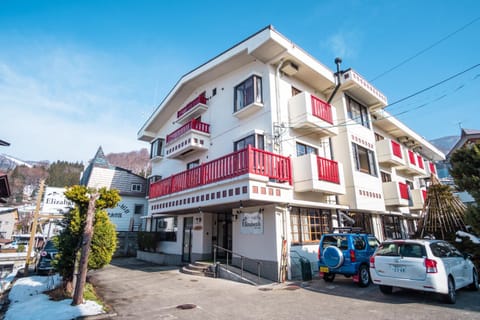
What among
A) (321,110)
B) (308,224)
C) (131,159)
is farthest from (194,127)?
(131,159)

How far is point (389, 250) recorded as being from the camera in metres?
7.16

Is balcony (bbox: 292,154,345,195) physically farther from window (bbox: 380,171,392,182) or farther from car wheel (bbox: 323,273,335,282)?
window (bbox: 380,171,392,182)

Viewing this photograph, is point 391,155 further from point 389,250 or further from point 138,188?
point 138,188

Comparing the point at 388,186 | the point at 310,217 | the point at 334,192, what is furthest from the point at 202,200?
the point at 388,186

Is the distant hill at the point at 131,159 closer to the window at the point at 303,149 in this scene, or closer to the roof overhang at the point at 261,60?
the roof overhang at the point at 261,60

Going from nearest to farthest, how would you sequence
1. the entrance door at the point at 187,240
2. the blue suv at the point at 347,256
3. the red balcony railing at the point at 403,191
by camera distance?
the blue suv at the point at 347,256 < the entrance door at the point at 187,240 < the red balcony railing at the point at 403,191

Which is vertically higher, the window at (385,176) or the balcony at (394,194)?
the window at (385,176)

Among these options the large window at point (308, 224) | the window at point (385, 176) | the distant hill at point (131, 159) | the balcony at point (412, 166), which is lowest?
the large window at point (308, 224)

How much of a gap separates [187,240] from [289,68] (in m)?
11.4

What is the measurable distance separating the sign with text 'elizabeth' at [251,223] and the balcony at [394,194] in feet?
30.4

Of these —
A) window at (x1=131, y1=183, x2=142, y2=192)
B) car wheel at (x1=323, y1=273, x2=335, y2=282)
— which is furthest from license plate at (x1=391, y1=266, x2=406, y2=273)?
window at (x1=131, y1=183, x2=142, y2=192)

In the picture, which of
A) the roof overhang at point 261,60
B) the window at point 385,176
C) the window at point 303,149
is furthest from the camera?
the window at point 385,176

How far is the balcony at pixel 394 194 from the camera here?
15023 millimetres

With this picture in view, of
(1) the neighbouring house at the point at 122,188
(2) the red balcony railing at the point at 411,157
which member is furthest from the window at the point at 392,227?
(1) the neighbouring house at the point at 122,188
